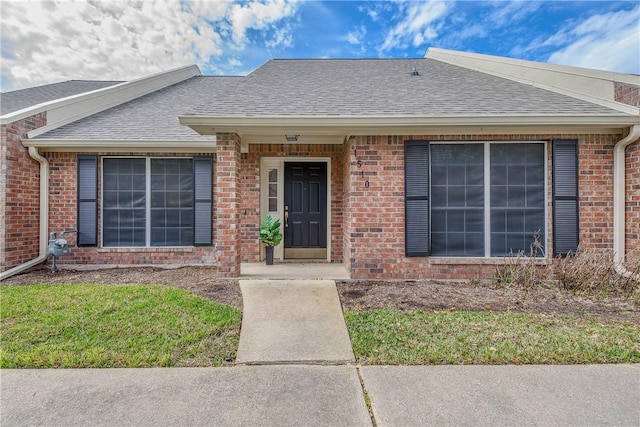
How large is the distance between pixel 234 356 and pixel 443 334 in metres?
2.04

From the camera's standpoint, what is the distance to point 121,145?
601 centimetres

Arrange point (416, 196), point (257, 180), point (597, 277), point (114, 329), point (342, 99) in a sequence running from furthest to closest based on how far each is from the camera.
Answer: point (257, 180) → point (342, 99) → point (416, 196) → point (597, 277) → point (114, 329)

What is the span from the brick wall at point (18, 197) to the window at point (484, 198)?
24.1 feet

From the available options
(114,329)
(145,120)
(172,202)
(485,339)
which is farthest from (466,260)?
(145,120)

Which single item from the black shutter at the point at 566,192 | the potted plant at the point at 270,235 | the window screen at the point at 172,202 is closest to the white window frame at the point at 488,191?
the black shutter at the point at 566,192

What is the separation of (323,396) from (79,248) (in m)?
6.36

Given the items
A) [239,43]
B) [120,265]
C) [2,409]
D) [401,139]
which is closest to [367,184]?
[401,139]

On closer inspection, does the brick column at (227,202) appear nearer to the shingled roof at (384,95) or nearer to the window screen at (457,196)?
the shingled roof at (384,95)

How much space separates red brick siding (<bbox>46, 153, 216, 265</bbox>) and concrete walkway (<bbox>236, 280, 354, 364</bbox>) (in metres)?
2.27

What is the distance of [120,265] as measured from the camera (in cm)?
634

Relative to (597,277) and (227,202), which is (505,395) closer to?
(597,277)

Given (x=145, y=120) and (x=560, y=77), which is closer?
(x=560, y=77)

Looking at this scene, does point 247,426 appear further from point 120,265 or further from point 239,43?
point 239,43

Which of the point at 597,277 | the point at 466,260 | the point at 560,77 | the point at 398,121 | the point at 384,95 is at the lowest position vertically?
the point at 597,277
